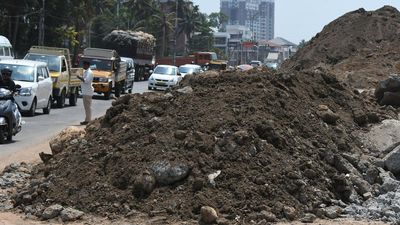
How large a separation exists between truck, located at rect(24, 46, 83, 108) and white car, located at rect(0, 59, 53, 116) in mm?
2109

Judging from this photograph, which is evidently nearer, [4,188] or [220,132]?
[220,132]

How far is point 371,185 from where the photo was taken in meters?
10.5

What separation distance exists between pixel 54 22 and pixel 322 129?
5124cm

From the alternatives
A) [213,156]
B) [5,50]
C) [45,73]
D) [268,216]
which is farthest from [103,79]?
[268,216]

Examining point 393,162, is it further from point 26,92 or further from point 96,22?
point 96,22

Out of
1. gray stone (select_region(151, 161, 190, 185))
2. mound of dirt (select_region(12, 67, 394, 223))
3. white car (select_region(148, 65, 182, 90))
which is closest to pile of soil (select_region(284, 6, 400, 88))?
white car (select_region(148, 65, 182, 90))

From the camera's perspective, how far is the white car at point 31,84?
24.0 m

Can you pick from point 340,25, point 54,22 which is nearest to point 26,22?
point 54,22

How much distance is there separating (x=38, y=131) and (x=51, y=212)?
11.1 meters

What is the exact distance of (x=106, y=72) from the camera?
35375 mm

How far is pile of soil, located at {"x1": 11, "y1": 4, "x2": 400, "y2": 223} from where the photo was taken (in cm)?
927

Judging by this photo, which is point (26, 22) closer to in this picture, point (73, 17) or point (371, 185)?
point (73, 17)

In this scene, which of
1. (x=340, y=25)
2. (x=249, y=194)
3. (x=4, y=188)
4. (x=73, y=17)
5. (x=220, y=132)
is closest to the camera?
(x=249, y=194)

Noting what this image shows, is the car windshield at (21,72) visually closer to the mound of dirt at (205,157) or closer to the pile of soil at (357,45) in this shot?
the mound of dirt at (205,157)
